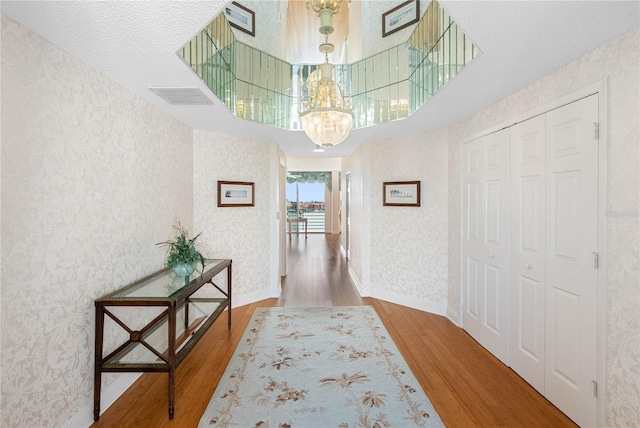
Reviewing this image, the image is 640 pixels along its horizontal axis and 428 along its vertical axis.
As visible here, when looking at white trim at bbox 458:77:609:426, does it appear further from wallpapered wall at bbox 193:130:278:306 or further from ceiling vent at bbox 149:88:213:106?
wallpapered wall at bbox 193:130:278:306

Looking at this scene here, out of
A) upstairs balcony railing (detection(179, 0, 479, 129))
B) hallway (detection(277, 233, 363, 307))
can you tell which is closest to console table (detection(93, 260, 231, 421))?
upstairs balcony railing (detection(179, 0, 479, 129))

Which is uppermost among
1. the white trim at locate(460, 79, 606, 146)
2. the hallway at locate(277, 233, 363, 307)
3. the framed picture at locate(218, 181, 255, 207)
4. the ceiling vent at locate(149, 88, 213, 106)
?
the ceiling vent at locate(149, 88, 213, 106)

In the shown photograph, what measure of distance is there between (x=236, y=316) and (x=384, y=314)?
1996mm

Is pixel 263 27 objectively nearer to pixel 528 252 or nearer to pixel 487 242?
pixel 487 242

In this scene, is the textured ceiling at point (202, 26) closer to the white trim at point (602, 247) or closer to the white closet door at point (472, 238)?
the white trim at point (602, 247)

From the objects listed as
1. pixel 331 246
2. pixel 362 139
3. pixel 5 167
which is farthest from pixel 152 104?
pixel 331 246

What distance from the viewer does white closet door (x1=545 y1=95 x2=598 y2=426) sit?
79.0 inches

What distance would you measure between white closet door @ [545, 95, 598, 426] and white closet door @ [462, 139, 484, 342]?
96 centimetres

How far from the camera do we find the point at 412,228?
4.49 m

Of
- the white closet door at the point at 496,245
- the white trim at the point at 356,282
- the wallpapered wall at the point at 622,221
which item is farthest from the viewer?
the white trim at the point at 356,282

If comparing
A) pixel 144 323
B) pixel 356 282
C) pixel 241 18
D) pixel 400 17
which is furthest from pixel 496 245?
pixel 241 18

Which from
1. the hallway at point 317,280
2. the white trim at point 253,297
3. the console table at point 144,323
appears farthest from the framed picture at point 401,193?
the console table at point 144,323

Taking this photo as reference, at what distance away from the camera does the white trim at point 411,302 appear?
4188 millimetres

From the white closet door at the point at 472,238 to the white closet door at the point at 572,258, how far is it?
3.15 feet
